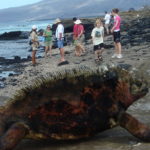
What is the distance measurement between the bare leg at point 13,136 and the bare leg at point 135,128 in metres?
1.27

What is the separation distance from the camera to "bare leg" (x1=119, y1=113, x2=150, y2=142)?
5.77 m

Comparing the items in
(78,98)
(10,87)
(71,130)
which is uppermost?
(78,98)

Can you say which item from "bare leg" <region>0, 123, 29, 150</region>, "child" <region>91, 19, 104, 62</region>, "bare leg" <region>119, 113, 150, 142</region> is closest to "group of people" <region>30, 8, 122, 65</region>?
"child" <region>91, 19, 104, 62</region>

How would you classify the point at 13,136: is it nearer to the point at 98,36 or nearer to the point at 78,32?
the point at 98,36

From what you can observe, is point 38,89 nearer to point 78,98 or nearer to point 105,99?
point 78,98

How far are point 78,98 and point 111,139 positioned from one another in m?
0.79

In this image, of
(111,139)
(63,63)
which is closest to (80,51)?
(63,63)

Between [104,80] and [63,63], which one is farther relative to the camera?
[63,63]

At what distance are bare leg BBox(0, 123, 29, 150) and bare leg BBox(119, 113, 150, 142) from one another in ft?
4.16

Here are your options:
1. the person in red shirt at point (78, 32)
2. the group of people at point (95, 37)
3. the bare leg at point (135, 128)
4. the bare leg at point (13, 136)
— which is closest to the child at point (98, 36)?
the group of people at point (95, 37)

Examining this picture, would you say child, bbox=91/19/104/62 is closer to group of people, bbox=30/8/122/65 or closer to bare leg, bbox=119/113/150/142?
group of people, bbox=30/8/122/65

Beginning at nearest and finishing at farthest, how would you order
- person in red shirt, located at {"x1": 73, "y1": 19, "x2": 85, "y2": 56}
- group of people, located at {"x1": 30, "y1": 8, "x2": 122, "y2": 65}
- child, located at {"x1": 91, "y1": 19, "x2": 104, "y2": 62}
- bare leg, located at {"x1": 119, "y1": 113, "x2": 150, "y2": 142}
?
bare leg, located at {"x1": 119, "y1": 113, "x2": 150, "y2": 142} < child, located at {"x1": 91, "y1": 19, "x2": 104, "y2": 62} < group of people, located at {"x1": 30, "y1": 8, "x2": 122, "y2": 65} < person in red shirt, located at {"x1": 73, "y1": 19, "x2": 85, "y2": 56}

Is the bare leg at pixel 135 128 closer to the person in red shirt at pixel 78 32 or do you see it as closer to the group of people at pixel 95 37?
the group of people at pixel 95 37

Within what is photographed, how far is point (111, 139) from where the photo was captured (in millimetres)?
6062
